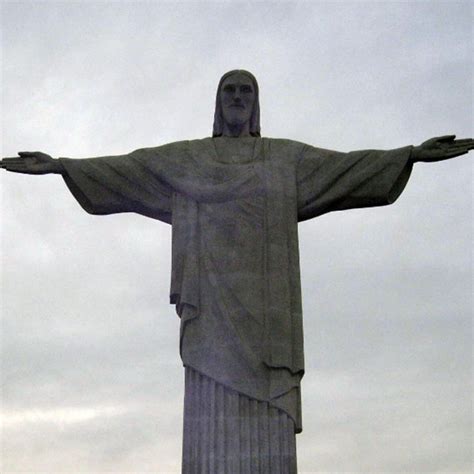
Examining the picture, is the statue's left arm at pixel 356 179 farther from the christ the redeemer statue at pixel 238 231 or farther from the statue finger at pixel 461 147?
the statue finger at pixel 461 147

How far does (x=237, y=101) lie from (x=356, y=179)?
7.43 feet

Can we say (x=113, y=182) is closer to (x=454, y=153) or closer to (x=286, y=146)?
(x=286, y=146)

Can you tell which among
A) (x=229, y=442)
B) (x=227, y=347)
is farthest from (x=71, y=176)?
(x=229, y=442)

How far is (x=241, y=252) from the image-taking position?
1470 cm

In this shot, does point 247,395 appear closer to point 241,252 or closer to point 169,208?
point 241,252

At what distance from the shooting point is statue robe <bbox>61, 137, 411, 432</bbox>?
556 inches

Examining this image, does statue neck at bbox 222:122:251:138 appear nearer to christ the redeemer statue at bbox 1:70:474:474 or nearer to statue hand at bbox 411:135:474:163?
christ the redeemer statue at bbox 1:70:474:474

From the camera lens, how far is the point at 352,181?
15.3 meters

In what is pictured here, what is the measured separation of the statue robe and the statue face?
0.41 meters

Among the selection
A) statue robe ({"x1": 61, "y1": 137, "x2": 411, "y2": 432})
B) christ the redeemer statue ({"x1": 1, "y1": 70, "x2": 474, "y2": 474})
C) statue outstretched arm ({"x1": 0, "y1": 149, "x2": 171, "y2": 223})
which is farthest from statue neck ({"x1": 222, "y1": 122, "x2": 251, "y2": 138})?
statue outstretched arm ({"x1": 0, "y1": 149, "x2": 171, "y2": 223})

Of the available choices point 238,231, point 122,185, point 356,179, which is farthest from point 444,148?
point 122,185

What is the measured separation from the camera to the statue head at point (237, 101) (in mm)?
15781

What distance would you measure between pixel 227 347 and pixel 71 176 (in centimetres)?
380

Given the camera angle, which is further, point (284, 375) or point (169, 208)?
point (169, 208)
